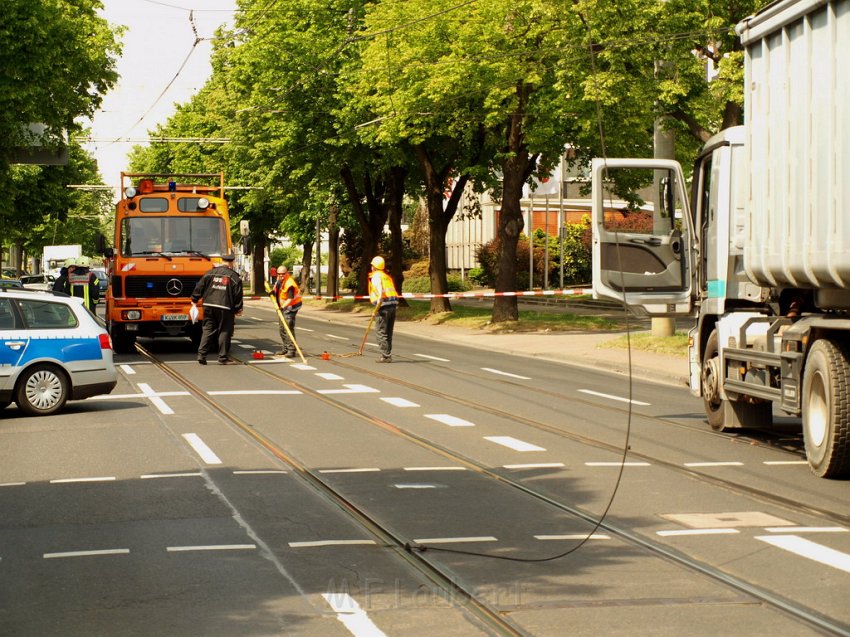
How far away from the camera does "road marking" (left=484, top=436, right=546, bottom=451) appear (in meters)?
12.6

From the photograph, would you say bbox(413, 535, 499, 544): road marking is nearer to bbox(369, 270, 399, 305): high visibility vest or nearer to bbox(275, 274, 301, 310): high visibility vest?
bbox(369, 270, 399, 305): high visibility vest

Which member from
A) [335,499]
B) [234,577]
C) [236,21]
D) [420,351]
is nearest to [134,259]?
[420,351]

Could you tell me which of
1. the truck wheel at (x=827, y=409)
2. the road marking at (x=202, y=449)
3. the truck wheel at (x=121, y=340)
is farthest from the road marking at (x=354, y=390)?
the truck wheel at (x=121, y=340)

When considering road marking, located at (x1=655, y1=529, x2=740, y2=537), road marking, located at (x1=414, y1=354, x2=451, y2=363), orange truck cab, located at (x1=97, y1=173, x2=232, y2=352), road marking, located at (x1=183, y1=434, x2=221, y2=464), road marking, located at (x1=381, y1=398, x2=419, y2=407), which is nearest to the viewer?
road marking, located at (x1=655, y1=529, x2=740, y2=537)

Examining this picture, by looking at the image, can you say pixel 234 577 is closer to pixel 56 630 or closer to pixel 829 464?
pixel 56 630

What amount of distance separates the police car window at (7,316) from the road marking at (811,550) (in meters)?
10.1

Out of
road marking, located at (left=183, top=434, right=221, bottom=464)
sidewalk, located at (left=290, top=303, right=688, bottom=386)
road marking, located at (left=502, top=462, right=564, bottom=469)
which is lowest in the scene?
sidewalk, located at (left=290, top=303, right=688, bottom=386)

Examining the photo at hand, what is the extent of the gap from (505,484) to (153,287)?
1688 centimetres

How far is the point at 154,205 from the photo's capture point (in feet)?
88.9

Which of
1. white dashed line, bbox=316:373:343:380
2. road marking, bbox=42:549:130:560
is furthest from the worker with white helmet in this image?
road marking, bbox=42:549:130:560

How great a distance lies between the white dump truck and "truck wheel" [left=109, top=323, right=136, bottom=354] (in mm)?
14606

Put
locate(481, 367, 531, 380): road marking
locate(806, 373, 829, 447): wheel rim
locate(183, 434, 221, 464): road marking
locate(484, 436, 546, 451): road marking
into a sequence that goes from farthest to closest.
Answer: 1. locate(481, 367, 531, 380): road marking
2. locate(484, 436, 546, 451): road marking
3. locate(183, 434, 221, 464): road marking
4. locate(806, 373, 829, 447): wheel rim

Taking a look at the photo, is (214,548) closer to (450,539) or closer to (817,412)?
(450,539)

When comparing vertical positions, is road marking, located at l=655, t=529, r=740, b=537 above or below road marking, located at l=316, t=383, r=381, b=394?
above
